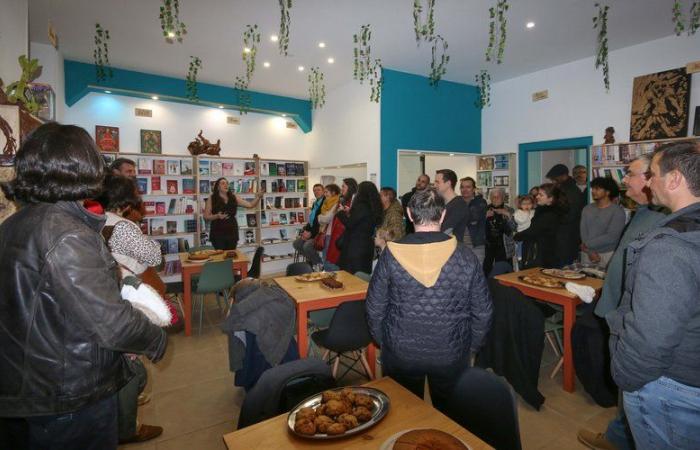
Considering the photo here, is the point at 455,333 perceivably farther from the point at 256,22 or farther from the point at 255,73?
the point at 255,73

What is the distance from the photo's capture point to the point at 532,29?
496 centimetres

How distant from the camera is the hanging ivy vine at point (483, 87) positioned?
671 cm

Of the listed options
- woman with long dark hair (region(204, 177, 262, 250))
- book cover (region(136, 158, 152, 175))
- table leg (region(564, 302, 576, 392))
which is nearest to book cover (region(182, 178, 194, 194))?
book cover (region(136, 158, 152, 175))

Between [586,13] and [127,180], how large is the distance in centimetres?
524

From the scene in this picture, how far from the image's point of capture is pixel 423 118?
23.1ft

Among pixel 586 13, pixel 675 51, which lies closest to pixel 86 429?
pixel 586 13

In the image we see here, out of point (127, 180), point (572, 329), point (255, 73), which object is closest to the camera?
point (127, 180)

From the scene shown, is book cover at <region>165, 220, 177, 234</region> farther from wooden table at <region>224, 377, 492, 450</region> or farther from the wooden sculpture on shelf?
wooden table at <region>224, 377, 492, 450</region>

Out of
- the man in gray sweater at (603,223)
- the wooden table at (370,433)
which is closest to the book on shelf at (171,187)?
the man in gray sweater at (603,223)

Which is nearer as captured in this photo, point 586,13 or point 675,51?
point 586,13

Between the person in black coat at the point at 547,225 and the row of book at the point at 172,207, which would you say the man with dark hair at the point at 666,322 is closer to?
the person in black coat at the point at 547,225

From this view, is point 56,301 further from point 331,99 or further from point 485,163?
point 485,163

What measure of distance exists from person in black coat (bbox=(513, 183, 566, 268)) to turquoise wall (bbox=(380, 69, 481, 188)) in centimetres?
295

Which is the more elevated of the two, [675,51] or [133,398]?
[675,51]
